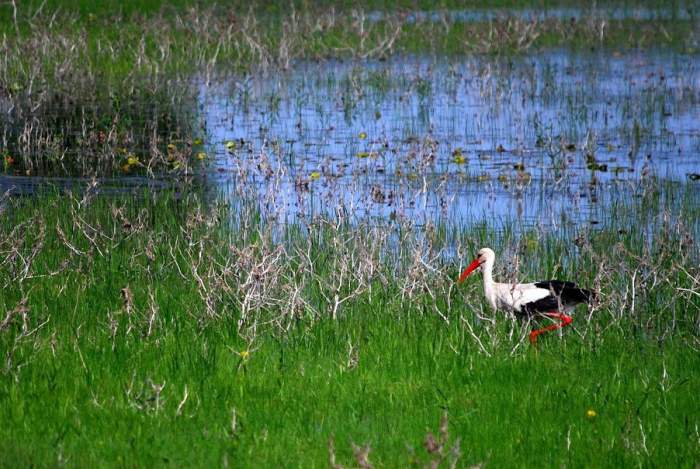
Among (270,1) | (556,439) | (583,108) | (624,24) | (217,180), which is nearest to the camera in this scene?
(556,439)

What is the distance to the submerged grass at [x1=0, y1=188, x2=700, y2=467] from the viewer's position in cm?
601

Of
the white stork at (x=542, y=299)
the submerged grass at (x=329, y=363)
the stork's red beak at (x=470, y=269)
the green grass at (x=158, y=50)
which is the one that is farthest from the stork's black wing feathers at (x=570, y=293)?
the green grass at (x=158, y=50)

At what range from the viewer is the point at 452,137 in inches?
619

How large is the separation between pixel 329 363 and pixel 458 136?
8.89m

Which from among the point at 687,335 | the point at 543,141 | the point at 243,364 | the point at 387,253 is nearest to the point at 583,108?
the point at 543,141

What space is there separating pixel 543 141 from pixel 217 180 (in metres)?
4.26

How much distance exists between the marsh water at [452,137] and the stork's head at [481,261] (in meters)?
1.91

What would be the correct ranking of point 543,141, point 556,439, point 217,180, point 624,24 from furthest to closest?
point 624,24 → point 543,141 → point 217,180 → point 556,439

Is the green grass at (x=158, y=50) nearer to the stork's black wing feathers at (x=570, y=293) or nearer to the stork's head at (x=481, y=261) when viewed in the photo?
the stork's head at (x=481, y=261)

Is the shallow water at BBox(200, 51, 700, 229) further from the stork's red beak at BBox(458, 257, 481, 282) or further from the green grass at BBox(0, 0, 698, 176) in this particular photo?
the stork's red beak at BBox(458, 257, 481, 282)

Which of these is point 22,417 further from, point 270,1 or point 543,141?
point 270,1

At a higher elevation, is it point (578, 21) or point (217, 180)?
point (578, 21)

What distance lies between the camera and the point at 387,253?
387 inches

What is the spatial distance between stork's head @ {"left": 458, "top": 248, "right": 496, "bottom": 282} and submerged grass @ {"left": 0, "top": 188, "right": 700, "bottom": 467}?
0.15 meters
